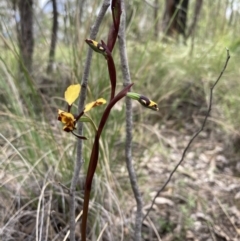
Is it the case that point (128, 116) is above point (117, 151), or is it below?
above

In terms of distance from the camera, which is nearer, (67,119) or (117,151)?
(67,119)

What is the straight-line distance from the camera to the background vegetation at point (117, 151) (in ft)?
4.52

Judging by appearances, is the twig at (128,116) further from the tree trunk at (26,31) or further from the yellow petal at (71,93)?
the tree trunk at (26,31)

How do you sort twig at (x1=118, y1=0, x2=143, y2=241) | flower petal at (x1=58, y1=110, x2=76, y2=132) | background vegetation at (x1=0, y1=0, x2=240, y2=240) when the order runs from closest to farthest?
flower petal at (x1=58, y1=110, x2=76, y2=132) → twig at (x1=118, y1=0, x2=143, y2=241) → background vegetation at (x1=0, y1=0, x2=240, y2=240)

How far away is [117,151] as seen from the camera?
1.83 m

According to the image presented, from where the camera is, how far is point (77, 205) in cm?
143

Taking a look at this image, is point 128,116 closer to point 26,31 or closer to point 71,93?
point 71,93

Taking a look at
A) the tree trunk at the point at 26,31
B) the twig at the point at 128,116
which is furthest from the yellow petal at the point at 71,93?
the tree trunk at the point at 26,31

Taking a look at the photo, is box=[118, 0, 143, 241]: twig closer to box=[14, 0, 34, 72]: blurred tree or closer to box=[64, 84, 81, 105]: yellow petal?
box=[64, 84, 81, 105]: yellow petal

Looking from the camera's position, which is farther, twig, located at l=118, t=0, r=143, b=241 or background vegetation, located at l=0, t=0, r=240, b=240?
background vegetation, located at l=0, t=0, r=240, b=240

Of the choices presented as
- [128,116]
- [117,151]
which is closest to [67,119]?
[128,116]

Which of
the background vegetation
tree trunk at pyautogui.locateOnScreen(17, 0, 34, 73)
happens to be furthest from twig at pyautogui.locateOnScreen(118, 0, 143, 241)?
tree trunk at pyautogui.locateOnScreen(17, 0, 34, 73)

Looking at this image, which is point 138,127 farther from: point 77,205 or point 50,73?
point 50,73

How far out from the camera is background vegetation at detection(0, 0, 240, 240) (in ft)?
4.52
